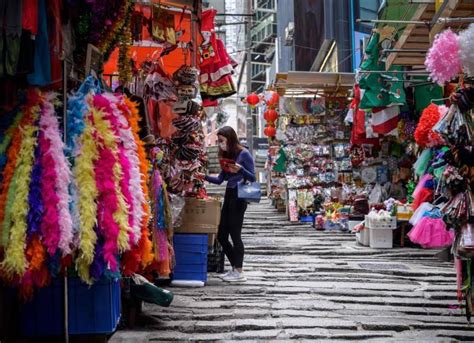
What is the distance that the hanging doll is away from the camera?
977cm

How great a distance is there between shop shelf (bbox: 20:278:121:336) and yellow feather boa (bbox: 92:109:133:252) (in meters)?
0.39

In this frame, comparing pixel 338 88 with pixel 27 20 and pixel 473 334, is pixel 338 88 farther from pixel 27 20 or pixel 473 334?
pixel 27 20

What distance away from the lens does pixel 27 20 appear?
392cm

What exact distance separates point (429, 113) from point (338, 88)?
9037 mm

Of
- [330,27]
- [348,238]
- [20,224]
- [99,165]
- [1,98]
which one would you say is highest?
[330,27]

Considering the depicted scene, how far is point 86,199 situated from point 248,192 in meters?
4.31

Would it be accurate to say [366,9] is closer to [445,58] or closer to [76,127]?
[445,58]

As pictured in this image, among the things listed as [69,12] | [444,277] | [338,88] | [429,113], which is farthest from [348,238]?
[69,12]

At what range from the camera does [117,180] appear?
4.30m

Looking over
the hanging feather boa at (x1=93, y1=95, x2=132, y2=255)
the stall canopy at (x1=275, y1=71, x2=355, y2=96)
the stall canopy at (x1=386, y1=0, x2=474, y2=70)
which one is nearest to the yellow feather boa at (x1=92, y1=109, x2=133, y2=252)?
the hanging feather boa at (x1=93, y1=95, x2=132, y2=255)

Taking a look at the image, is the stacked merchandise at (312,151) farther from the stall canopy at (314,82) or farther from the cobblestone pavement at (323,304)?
the cobblestone pavement at (323,304)

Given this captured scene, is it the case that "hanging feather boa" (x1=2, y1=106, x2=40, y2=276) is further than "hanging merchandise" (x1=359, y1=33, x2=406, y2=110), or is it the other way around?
"hanging merchandise" (x1=359, y1=33, x2=406, y2=110)

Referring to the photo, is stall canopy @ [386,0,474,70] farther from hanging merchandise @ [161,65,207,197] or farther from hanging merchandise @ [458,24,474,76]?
hanging merchandise @ [161,65,207,197]

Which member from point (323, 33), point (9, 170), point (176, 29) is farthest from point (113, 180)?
point (323, 33)
